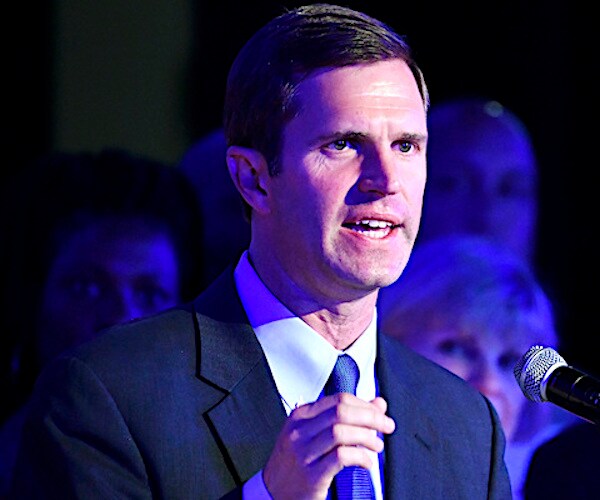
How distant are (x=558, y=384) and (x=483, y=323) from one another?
1524 millimetres

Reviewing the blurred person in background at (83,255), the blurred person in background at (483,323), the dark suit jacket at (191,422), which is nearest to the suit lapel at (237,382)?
the dark suit jacket at (191,422)

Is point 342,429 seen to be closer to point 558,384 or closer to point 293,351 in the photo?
point 558,384

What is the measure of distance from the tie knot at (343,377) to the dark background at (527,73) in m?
2.78

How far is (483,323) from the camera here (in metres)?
3.44

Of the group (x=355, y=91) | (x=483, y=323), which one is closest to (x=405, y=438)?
(x=355, y=91)

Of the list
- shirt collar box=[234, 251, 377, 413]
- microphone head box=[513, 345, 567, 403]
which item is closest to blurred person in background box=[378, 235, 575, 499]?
shirt collar box=[234, 251, 377, 413]

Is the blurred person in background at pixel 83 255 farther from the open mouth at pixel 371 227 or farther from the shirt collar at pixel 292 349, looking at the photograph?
the open mouth at pixel 371 227

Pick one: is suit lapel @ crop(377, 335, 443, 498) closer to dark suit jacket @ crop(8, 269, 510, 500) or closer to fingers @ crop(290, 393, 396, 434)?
dark suit jacket @ crop(8, 269, 510, 500)

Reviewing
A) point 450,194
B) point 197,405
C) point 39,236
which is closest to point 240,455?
point 197,405

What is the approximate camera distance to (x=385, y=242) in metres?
2.19

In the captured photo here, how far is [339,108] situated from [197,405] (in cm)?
56

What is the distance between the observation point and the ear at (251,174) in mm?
2334

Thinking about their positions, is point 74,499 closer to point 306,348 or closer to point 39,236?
point 306,348

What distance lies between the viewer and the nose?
2188 millimetres
